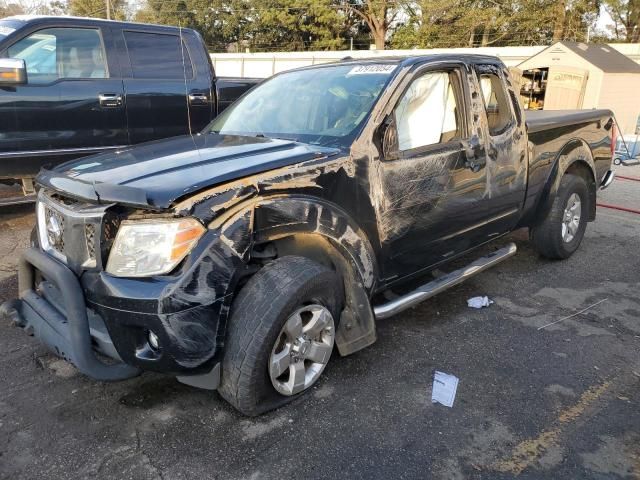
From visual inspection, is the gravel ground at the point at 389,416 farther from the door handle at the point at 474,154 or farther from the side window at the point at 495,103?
the side window at the point at 495,103

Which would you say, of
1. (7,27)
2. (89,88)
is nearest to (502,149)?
(89,88)

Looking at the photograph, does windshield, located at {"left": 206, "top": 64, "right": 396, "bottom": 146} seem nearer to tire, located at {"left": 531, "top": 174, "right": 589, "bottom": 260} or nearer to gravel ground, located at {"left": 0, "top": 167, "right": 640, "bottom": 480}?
gravel ground, located at {"left": 0, "top": 167, "right": 640, "bottom": 480}

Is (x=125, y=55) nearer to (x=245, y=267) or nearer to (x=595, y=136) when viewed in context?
(x=245, y=267)

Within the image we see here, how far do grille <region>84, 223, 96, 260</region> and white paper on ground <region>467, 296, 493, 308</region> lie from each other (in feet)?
9.15

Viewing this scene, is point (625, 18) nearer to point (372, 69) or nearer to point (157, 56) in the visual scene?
point (157, 56)

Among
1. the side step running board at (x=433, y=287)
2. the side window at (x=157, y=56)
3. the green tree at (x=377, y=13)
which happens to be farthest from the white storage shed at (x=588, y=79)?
the green tree at (x=377, y=13)

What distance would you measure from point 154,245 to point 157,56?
4.47 metres

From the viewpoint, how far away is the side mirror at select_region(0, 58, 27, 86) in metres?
4.67

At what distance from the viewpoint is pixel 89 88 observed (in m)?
5.54

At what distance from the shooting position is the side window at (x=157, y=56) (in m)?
5.93

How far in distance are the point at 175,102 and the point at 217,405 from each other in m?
4.27

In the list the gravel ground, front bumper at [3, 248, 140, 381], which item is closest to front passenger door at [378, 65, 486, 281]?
the gravel ground

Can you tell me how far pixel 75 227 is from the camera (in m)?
2.49

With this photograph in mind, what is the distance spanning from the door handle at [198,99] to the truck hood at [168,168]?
3.14 metres
